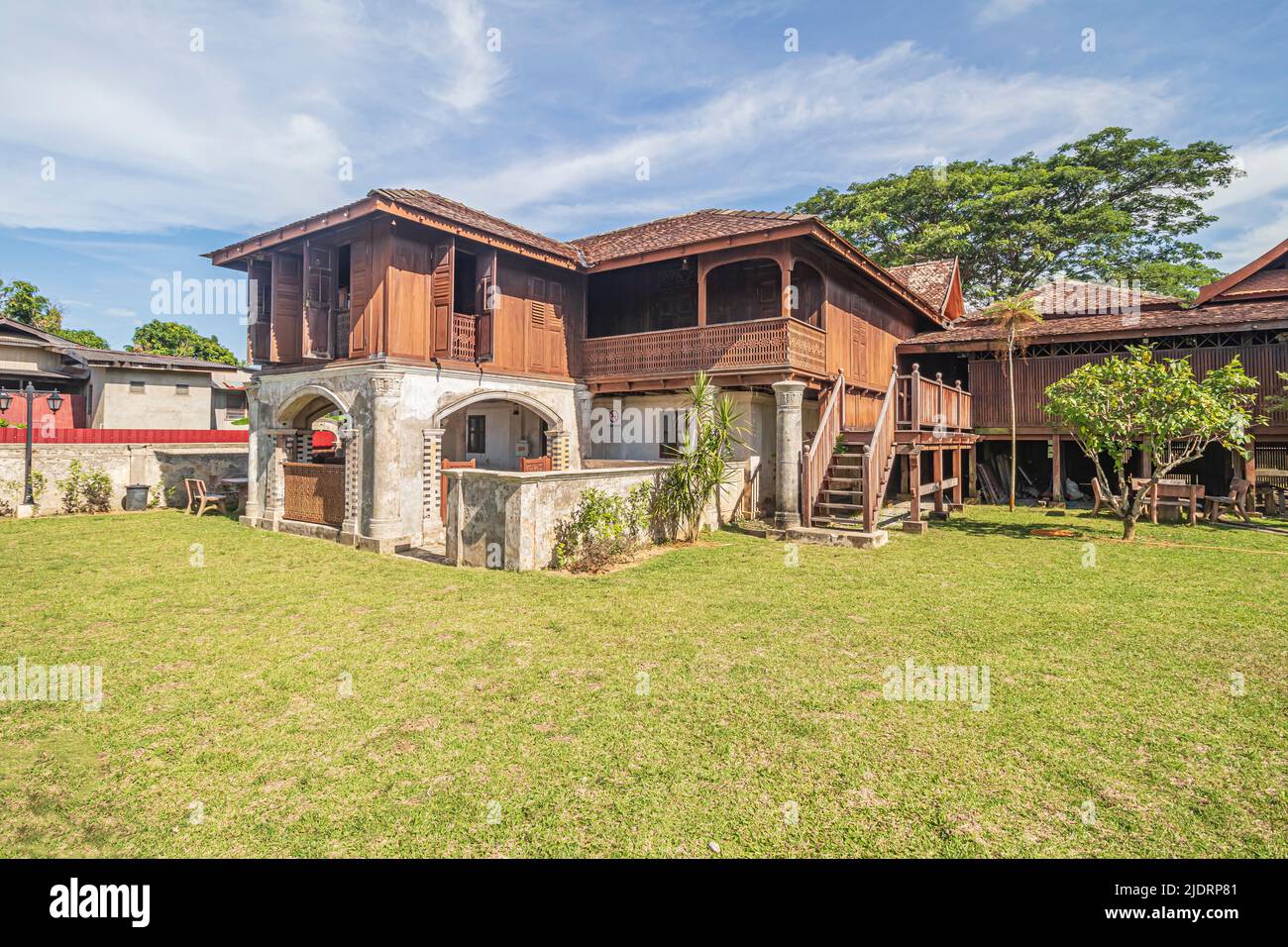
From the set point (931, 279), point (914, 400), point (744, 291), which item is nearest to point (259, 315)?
point (744, 291)

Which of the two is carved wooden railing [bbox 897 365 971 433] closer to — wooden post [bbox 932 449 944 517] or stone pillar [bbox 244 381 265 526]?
wooden post [bbox 932 449 944 517]

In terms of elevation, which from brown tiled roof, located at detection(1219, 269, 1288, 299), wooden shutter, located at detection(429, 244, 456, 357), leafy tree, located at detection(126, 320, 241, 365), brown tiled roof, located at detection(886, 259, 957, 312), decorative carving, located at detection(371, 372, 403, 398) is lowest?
decorative carving, located at detection(371, 372, 403, 398)

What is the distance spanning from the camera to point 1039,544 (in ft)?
35.8

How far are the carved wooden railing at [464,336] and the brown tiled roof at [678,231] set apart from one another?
10.9ft

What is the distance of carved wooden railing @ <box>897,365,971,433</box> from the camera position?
13203 millimetres

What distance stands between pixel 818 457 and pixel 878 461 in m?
1.18

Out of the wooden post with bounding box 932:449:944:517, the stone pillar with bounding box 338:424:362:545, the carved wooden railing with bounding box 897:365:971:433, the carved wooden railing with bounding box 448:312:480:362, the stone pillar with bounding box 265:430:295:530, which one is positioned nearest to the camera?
the stone pillar with bounding box 338:424:362:545

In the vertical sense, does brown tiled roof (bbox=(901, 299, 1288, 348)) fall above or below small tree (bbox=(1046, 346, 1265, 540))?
above

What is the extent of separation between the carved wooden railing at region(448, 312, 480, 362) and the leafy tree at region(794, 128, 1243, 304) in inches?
878

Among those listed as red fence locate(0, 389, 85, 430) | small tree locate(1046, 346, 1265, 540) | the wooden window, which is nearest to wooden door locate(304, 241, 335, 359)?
Result: the wooden window

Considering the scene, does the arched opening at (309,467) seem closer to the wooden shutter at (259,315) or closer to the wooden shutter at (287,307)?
the wooden shutter at (287,307)

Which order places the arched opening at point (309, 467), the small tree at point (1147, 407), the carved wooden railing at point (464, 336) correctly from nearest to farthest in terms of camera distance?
the small tree at point (1147, 407) < the arched opening at point (309, 467) < the carved wooden railing at point (464, 336)
